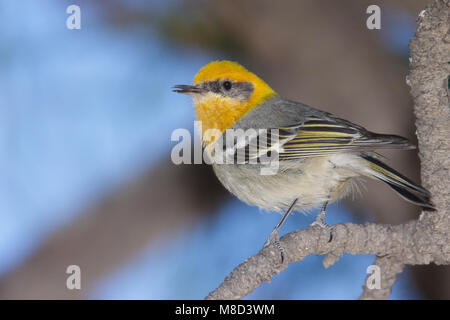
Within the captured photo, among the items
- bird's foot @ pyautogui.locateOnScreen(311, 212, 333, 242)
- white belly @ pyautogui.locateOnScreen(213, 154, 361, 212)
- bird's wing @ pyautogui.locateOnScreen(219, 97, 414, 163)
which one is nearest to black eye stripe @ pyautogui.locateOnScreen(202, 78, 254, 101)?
bird's wing @ pyautogui.locateOnScreen(219, 97, 414, 163)

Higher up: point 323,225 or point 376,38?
point 376,38

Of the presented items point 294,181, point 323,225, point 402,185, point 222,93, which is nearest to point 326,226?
point 323,225

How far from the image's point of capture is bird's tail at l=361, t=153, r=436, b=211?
8.99 feet

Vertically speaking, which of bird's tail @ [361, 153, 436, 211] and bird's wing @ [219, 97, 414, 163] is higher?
bird's wing @ [219, 97, 414, 163]

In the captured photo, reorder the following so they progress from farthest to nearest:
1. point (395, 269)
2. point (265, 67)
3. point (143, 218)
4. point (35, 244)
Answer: point (265, 67)
point (143, 218)
point (35, 244)
point (395, 269)

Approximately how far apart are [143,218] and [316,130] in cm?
182

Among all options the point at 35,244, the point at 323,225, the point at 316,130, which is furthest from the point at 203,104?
the point at 35,244

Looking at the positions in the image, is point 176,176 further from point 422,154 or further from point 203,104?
point 422,154

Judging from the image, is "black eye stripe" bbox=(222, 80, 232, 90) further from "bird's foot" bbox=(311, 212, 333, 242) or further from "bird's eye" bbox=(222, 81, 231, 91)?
"bird's foot" bbox=(311, 212, 333, 242)

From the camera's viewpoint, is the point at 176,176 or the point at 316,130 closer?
the point at 316,130

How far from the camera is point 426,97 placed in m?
2.72

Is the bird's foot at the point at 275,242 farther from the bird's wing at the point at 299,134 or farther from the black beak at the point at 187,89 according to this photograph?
the black beak at the point at 187,89
